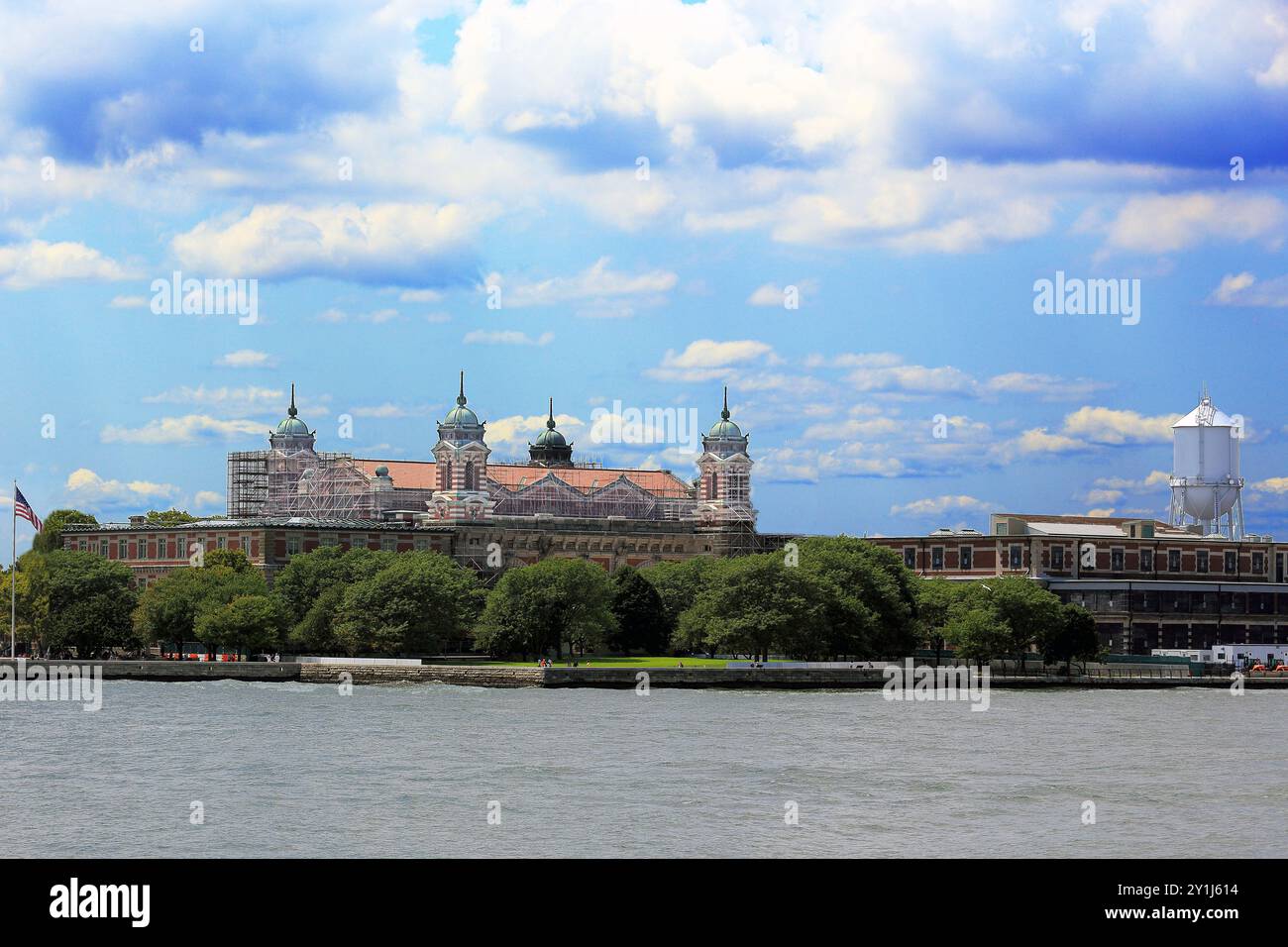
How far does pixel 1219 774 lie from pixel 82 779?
3461 centimetres

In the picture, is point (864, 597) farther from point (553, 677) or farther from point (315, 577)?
point (315, 577)

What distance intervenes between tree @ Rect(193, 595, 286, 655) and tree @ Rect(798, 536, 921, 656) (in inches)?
1299

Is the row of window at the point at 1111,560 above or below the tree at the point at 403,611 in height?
above

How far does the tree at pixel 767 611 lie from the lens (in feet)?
371

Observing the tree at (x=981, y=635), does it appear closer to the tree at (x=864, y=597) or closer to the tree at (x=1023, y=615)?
the tree at (x=1023, y=615)

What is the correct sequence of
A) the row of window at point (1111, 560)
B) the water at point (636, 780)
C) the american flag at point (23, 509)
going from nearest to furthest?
1. the water at point (636, 780)
2. the american flag at point (23, 509)
3. the row of window at point (1111, 560)

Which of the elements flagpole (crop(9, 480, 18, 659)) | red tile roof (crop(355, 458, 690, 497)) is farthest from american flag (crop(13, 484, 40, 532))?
red tile roof (crop(355, 458, 690, 497))

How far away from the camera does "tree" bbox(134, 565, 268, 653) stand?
125812 millimetres

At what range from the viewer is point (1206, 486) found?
168m

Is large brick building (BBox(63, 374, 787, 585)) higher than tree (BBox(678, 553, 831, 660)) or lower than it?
higher

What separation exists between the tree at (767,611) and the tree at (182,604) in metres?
31.3

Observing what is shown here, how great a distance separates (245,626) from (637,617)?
1075 inches

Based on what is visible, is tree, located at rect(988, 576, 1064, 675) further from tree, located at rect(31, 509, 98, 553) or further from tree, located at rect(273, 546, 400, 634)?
tree, located at rect(31, 509, 98, 553)

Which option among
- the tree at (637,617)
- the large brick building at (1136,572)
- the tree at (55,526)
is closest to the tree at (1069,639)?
the large brick building at (1136,572)
